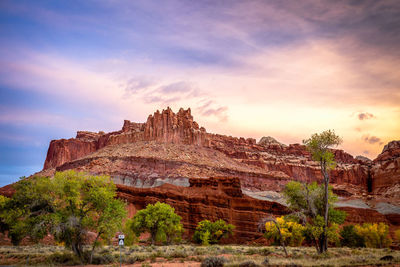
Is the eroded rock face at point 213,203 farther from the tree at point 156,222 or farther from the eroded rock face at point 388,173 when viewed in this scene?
the eroded rock face at point 388,173

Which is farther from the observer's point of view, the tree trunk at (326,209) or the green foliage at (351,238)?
the green foliage at (351,238)

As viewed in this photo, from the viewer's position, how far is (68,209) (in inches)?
938

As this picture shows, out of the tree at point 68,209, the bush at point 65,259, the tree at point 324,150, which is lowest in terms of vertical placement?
the bush at point 65,259

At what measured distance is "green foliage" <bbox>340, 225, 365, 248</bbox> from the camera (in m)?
53.6

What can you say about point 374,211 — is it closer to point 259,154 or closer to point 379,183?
point 379,183

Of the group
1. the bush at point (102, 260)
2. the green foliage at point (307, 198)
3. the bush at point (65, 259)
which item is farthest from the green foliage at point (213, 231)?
the bush at point (65, 259)

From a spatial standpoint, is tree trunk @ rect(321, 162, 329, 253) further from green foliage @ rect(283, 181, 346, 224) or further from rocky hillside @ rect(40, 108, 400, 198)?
rocky hillside @ rect(40, 108, 400, 198)

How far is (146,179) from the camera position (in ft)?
279

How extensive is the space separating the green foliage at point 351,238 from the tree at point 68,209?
142 feet

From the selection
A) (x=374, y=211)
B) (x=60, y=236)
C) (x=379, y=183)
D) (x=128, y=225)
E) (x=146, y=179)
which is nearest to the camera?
(x=60, y=236)

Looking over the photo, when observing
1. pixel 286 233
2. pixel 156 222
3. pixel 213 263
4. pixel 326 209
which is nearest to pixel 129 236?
pixel 156 222

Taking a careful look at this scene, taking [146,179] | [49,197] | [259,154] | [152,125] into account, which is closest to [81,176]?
[49,197]

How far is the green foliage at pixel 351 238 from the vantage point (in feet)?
176

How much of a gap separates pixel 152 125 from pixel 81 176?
98259 millimetres
